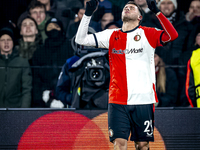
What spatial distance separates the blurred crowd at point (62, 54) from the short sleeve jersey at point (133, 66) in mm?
1378

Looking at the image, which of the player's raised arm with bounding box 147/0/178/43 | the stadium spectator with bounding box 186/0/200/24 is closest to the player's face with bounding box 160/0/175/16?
the stadium spectator with bounding box 186/0/200/24

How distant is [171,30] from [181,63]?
2.14 meters

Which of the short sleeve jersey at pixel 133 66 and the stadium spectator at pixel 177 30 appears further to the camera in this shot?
the stadium spectator at pixel 177 30

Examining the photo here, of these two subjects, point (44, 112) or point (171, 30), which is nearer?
point (171, 30)

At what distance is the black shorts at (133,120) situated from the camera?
2455mm

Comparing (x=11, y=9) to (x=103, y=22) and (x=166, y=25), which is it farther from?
Answer: (x=166, y=25)

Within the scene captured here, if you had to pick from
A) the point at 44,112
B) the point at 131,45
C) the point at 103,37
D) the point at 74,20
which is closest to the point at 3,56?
the point at 74,20

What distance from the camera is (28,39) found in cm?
464

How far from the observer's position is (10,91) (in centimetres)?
423

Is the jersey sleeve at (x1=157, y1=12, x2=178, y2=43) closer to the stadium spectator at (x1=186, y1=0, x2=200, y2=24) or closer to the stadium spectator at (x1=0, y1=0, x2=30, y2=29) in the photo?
the stadium spectator at (x1=186, y1=0, x2=200, y2=24)

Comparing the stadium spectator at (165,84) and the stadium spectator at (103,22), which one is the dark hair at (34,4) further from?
the stadium spectator at (165,84)

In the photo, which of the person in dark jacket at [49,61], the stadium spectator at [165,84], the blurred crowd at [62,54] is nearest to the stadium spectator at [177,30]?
the blurred crowd at [62,54]

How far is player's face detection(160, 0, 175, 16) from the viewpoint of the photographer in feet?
15.2

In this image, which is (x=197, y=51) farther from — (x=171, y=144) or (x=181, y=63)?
(x=171, y=144)
